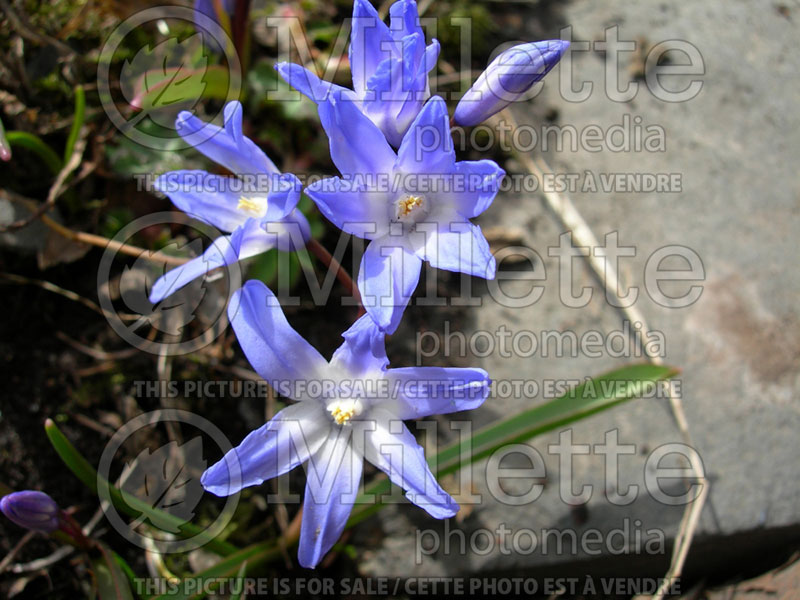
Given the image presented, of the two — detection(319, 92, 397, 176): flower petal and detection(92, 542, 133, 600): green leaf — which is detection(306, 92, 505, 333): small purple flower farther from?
detection(92, 542, 133, 600): green leaf

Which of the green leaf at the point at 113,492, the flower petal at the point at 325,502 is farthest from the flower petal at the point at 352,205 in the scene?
the green leaf at the point at 113,492

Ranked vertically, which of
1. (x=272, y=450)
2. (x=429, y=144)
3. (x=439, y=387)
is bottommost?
(x=272, y=450)

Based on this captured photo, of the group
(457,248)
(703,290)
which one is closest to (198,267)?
(457,248)

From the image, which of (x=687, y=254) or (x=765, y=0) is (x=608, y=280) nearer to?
(x=687, y=254)

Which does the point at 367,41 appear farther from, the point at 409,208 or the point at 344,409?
the point at 344,409

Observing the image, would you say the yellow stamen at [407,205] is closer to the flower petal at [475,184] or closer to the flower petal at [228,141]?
the flower petal at [475,184]

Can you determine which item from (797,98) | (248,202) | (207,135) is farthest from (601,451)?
(797,98)

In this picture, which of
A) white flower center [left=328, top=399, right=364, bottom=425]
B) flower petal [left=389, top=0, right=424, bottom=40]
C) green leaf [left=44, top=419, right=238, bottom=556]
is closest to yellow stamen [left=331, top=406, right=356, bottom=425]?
white flower center [left=328, top=399, right=364, bottom=425]
